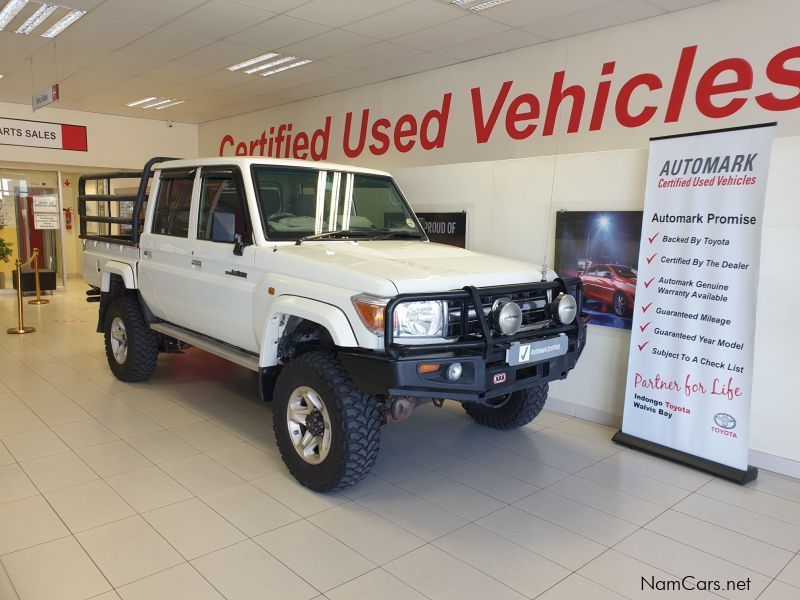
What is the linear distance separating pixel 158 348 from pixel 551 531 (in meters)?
3.66

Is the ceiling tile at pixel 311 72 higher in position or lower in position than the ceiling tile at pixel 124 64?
higher

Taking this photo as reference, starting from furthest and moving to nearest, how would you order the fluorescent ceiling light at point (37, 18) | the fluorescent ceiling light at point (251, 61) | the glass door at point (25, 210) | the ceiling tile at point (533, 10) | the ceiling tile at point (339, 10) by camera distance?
the glass door at point (25, 210) < the fluorescent ceiling light at point (251, 61) < the fluorescent ceiling light at point (37, 18) < the ceiling tile at point (339, 10) < the ceiling tile at point (533, 10)

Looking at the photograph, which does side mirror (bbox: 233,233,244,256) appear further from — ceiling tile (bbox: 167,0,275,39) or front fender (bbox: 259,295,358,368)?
ceiling tile (bbox: 167,0,275,39)

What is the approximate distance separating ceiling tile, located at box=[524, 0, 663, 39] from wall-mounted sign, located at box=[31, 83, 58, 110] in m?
5.65

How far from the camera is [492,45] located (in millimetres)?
6211

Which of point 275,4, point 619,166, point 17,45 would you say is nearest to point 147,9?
point 275,4

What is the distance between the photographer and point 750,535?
2957mm

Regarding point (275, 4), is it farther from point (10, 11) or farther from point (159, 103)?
point (159, 103)

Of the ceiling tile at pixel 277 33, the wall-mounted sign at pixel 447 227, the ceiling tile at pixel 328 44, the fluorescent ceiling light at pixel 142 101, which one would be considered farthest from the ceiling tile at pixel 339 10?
the fluorescent ceiling light at pixel 142 101

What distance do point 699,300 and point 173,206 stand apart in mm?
3753

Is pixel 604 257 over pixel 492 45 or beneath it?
beneath

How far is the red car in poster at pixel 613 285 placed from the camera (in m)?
4.24

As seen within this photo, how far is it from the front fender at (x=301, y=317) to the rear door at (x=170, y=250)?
3.82ft

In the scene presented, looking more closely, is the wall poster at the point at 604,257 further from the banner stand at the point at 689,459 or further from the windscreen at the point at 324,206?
the windscreen at the point at 324,206
